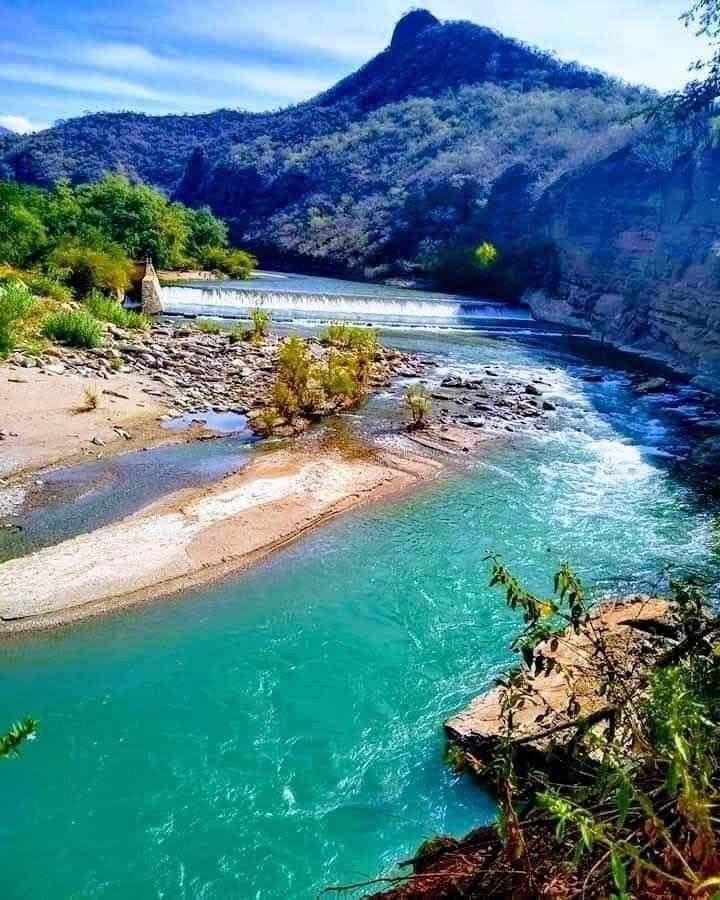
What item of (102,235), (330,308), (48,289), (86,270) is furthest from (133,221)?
(48,289)

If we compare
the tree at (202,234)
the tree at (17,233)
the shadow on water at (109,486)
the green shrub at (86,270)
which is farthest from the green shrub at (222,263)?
the shadow on water at (109,486)

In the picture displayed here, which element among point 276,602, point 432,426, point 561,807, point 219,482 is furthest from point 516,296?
point 561,807

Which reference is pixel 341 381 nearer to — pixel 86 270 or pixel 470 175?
pixel 86 270

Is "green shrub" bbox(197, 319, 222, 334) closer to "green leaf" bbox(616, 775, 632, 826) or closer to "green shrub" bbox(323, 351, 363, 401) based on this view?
"green shrub" bbox(323, 351, 363, 401)

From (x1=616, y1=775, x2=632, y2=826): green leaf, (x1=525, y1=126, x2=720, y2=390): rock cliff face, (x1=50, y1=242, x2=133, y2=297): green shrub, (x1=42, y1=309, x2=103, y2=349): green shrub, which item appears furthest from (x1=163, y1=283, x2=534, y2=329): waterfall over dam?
(x1=616, y1=775, x2=632, y2=826): green leaf

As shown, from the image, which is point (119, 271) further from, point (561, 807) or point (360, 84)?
point (360, 84)

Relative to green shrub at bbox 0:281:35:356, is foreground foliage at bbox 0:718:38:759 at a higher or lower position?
lower
